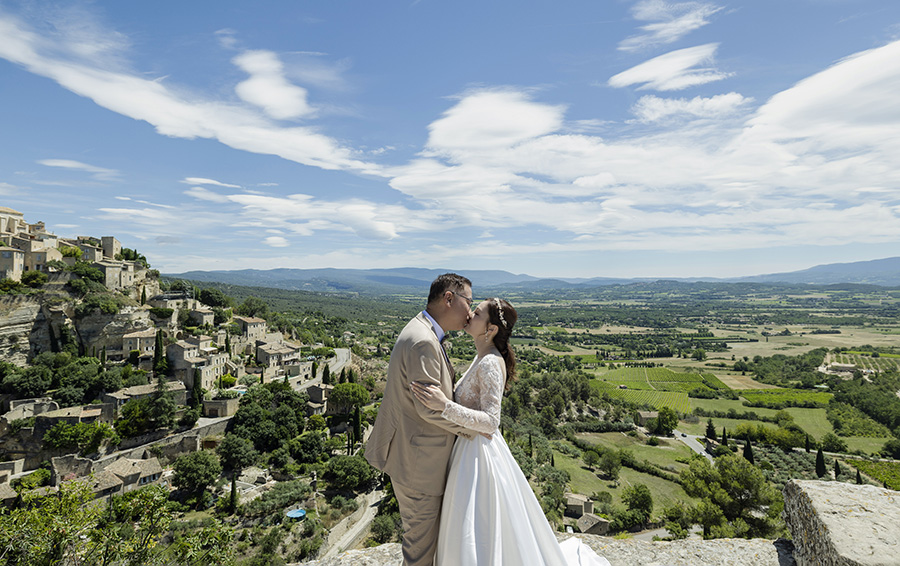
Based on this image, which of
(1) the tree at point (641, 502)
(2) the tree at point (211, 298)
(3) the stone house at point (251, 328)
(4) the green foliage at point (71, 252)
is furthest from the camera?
(2) the tree at point (211, 298)

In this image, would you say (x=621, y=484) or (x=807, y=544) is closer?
(x=807, y=544)

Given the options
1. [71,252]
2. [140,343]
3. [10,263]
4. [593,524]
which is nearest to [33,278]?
[10,263]

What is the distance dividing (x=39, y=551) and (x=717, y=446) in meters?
39.5

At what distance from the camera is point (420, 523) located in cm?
297

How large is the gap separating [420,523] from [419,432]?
0.70 meters

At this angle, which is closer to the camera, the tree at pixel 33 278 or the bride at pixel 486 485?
the bride at pixel 486 485

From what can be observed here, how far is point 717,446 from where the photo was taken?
108 feet

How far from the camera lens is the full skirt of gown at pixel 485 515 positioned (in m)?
2.84

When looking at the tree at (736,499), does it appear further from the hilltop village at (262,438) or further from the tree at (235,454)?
the tree at (235,454)

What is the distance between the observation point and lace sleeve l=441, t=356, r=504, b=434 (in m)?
2.70

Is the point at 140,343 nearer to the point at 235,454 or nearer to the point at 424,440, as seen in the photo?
the point at 235,454

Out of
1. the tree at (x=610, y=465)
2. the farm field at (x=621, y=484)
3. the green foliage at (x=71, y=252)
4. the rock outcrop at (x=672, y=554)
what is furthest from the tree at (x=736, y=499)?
the green foliage at (x=71, y=252)

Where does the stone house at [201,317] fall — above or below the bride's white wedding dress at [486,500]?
below

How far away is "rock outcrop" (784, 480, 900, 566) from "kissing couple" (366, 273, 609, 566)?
202cm
